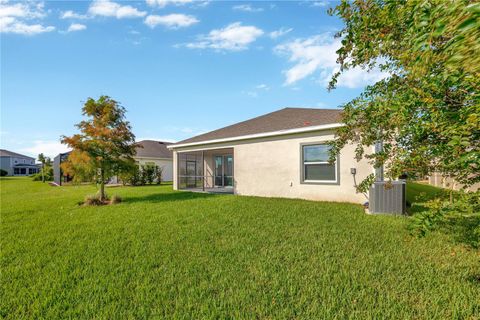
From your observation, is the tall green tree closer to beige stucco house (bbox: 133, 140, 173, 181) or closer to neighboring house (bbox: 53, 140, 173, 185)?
neighboring house (bbox: 53, 140, 173, 185)

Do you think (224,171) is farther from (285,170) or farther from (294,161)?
(294,161)

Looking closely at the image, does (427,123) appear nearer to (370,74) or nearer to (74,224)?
(370,74)

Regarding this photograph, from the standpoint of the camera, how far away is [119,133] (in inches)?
444

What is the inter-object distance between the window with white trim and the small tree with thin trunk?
823 centimetres

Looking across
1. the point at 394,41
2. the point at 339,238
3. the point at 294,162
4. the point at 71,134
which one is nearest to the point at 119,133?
the point at 71,134

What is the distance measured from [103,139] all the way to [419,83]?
1169cm

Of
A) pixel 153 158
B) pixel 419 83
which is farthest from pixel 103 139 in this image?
pixel 153 158

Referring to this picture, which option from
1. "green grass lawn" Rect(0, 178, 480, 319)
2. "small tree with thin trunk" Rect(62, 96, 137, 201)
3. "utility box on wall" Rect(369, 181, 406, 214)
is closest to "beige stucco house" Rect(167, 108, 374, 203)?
"utility box on wall" Rect(369, 181, 406, 214)

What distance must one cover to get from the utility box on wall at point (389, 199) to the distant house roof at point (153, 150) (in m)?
24.0

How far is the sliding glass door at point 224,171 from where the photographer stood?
1728cm

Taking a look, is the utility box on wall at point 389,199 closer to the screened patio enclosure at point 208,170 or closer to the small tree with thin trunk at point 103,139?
the screened patio enclosure at point 208,170

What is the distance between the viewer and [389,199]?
754cm

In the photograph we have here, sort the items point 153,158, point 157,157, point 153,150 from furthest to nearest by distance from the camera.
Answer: point 153,150
point 157,157
point 153,158

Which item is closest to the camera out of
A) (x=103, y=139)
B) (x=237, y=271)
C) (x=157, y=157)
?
(x=237, y=271)
